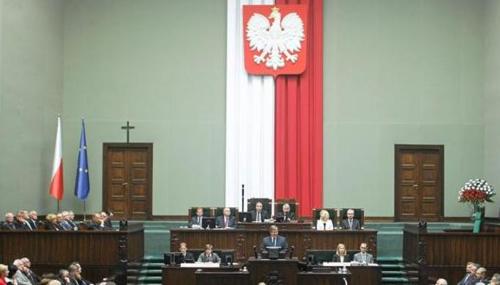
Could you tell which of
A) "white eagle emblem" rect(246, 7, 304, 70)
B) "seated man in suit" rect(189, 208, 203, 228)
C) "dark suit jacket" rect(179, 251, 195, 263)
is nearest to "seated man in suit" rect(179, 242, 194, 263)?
"dark suit jacket" rect(179, 251, 195, 263)

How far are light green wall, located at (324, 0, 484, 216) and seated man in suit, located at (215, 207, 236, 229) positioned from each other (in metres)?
4.80

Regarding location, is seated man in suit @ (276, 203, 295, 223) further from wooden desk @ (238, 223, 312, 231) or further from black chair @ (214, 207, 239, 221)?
black chair @ (214, 207, 239, 221)

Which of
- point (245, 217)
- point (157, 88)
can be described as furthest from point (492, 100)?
point (157, 88)

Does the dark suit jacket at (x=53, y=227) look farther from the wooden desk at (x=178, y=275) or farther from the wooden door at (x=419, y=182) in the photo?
the wooden door at (x=419, y=182)

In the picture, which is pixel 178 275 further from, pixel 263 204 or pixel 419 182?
pixel 419 182

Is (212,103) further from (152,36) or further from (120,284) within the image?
(120,284)

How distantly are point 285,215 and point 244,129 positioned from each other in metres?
4.27

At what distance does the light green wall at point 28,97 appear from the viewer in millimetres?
17391

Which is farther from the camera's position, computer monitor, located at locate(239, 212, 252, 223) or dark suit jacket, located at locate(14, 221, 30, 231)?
computer monitor, located at locate(239, 212, 252, 223)

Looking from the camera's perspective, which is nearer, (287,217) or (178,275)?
(178,275)

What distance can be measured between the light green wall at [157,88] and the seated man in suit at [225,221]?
4093mm

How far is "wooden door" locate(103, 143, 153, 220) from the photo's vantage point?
2172 centimetres

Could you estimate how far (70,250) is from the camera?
1603 cm

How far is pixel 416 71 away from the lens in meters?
21.8
